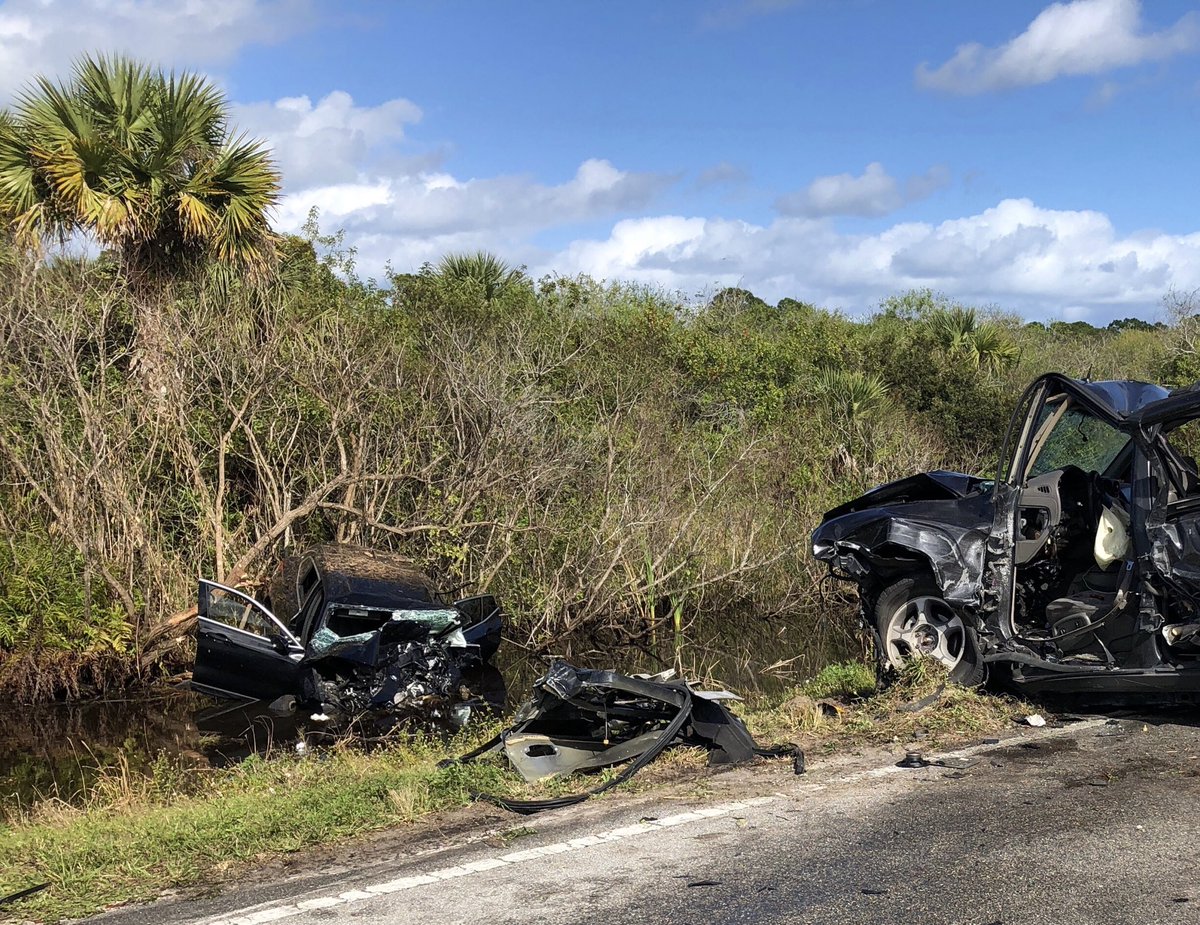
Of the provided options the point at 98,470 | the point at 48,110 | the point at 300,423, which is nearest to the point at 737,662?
the point at 300,423

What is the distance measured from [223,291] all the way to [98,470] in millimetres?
4111

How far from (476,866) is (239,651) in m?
7.95

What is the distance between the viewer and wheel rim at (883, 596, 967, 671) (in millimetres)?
8328

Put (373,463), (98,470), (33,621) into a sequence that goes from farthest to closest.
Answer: (373,463), (98,470), (33,621)

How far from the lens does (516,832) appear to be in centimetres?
563

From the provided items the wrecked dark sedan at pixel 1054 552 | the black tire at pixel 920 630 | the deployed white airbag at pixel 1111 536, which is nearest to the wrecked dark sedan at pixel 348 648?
the black tire at pixel 920 630

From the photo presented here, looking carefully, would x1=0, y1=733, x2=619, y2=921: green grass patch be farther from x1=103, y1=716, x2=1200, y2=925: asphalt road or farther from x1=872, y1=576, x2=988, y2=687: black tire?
x1=872, y1=576, x2=988, y2=687: black tire

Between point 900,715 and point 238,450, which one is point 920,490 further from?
point 238,450

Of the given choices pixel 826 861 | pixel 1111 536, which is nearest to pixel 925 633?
pixel 1111 536

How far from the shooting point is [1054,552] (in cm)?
842

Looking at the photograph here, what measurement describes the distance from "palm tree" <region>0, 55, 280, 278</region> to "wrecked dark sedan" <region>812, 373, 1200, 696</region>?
1202 centimetres

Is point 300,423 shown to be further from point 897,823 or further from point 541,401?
point 897,823

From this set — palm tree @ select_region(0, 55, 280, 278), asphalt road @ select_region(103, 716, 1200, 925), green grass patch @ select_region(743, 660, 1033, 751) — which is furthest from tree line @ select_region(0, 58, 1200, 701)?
asphalt road @ select_region(103, 716, 1200, 925)

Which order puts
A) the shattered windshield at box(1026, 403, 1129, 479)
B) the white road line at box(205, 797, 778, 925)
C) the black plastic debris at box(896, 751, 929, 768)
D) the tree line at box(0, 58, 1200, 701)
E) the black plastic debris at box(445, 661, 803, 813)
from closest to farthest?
the white road line at box(205, 797, 778, 925)
the black plastic debris at box(896, 751, 929, 768)
the black plastic debris at box(445, 661, 803, 813)
the shattered windshield at box(1026, 403, 1129, 479)
the tree line at box(0, 58, 1200, 701)
